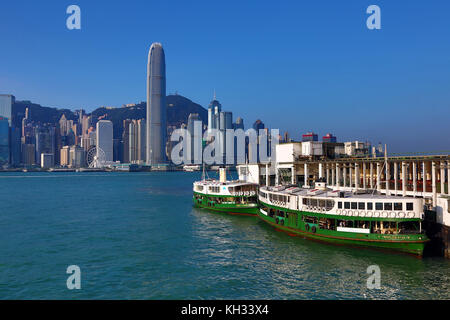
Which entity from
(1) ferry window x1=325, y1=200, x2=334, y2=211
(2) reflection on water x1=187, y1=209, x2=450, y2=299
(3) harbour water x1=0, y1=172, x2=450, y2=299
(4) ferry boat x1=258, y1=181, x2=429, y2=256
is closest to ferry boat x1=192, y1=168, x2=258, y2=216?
(3) harbour water x1=0, y1=172, x2=450, y2=299

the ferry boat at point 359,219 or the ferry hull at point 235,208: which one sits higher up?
the ferry boat at point 359,219

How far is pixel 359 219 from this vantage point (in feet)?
109

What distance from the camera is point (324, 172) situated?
214 ft

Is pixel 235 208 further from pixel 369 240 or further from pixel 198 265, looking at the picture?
pixel 369 240

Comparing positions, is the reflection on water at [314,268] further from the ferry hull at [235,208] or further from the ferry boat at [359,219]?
the ferry hull at [235,208]

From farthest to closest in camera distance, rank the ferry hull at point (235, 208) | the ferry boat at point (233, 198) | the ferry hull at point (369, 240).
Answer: the ferry boat at point (233, 198) < the ferry hull at point (235, 208) < the ferry hull at point (369, 240)

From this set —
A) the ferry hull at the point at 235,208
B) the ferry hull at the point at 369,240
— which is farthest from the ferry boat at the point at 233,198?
the ferry hull at the point at 369,240

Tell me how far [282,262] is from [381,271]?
854cm

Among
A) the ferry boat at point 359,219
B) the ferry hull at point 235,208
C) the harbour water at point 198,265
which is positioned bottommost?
the harbour water at point 198,265

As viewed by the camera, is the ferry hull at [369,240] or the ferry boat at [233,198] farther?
the ferry boat at [233,198]

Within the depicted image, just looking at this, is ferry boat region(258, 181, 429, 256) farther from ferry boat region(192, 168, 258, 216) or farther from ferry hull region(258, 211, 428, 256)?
ferry boat region(192, 168, 258, 216)

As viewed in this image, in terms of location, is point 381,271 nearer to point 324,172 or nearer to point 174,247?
point 174,247

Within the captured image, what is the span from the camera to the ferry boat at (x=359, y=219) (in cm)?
3127
